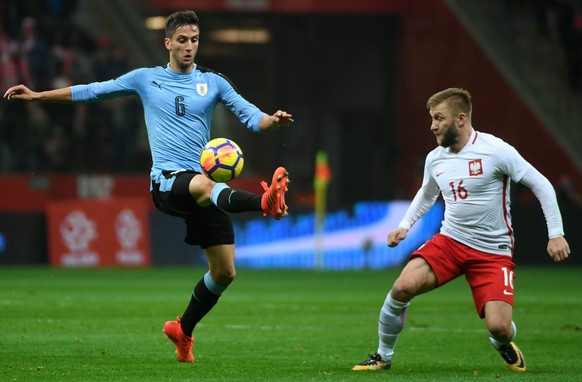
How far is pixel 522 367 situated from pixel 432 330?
342 cm

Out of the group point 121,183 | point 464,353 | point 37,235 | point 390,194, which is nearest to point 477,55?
point 390,194

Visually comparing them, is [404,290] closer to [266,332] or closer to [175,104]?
[175,104]

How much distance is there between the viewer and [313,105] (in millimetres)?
35094

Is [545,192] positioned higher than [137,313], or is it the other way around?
[545,192]

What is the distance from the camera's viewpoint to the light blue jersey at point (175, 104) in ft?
30.7

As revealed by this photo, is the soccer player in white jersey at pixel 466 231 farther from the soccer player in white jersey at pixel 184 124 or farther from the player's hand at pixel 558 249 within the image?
the soccer player in white jersey at pixel 184 124

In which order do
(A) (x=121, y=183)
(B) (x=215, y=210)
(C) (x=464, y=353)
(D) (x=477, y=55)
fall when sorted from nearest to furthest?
(B) (x=215, y=210), (C) (x=464, y=353), (A) (x=121, y=183), (D) (x=477, y=55)

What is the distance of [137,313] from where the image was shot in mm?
13891

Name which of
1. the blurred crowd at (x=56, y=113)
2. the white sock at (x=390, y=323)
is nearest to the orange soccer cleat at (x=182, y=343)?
the white sock at (x=390, y=323)

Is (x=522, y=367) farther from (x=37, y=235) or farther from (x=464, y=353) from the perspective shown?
(x=37, y=235)

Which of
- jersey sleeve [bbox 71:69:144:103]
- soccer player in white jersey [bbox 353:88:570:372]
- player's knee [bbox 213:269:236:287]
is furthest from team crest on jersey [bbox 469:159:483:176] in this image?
jersey sleeve [bbox 71:69:144:103]

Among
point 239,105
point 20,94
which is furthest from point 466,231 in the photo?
point 20,94

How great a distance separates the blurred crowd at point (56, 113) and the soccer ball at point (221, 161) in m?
16.9

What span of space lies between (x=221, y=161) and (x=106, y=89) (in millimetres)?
1200
